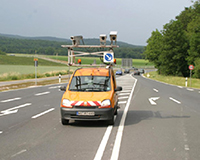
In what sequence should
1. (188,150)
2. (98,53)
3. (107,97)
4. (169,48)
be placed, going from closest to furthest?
(188,150) → (107,97) → (98,53) → (169,48)

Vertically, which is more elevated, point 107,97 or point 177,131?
point 107,97

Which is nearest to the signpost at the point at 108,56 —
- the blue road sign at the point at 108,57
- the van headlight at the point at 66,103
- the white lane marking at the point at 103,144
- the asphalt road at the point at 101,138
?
the blue road sign at the point at 108,57

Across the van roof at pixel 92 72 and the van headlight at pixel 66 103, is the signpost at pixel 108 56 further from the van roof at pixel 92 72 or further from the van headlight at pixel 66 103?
the van headlight at pixel 66 103

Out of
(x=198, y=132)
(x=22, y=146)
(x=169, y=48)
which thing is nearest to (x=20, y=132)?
(x=22, y=146)

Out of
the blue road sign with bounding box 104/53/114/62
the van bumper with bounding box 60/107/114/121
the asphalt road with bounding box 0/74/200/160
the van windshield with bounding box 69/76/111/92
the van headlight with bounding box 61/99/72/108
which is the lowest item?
the asphalt road with bounding box 0/74/200/160

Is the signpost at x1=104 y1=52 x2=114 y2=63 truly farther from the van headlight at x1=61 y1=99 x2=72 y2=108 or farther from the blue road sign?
the van headlight at x1=61 y1=99 x2=72 y2=108

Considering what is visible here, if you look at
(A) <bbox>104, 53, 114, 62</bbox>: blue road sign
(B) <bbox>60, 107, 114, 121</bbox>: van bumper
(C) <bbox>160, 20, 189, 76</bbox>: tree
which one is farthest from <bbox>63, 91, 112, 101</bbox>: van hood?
(C) <bbox>160, 20, 189, 76</bbox>: tree

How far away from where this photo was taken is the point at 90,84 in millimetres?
9594

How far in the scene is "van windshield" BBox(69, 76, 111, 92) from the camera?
9401 millimetres

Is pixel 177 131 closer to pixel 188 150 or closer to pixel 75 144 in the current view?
pixel 188 150

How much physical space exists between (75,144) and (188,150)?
2.43 metres

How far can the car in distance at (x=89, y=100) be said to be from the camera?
327 inches

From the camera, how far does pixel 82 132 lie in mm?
7824

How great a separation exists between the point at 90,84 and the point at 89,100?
1296 millimetres
